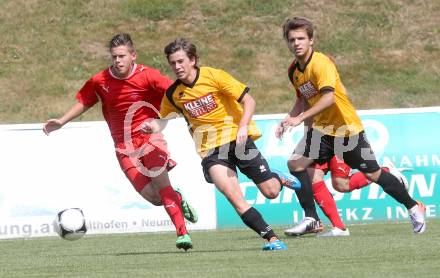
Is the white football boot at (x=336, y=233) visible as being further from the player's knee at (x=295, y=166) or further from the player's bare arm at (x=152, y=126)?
the player's bare arm at (x=152, y=126)

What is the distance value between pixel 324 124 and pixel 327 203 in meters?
1.00

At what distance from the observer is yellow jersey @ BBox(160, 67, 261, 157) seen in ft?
28.7

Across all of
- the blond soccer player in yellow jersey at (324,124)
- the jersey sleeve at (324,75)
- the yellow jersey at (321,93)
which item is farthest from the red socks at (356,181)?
the jersey sleeve at (324,75)

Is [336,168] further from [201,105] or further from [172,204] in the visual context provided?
[201,105]

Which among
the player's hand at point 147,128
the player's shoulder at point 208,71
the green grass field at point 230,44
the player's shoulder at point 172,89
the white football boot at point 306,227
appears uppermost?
the green grass field at point 230,44

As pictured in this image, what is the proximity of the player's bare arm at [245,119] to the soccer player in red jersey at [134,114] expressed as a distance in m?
1.05

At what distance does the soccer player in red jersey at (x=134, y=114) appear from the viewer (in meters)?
9.40

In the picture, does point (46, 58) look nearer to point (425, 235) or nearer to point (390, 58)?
point (390, 58)

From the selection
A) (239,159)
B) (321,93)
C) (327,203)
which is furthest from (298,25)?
(327,203)

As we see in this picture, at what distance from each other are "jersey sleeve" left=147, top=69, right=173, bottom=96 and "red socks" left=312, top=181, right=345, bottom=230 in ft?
6.51

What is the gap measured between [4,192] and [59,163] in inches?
30.3

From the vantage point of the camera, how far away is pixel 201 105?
8.76 m

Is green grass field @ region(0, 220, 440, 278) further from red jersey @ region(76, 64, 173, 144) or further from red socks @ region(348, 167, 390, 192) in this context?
red jersey @ region(76, 64, 173, 144)

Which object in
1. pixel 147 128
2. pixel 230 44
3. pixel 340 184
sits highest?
pixel 230 44
